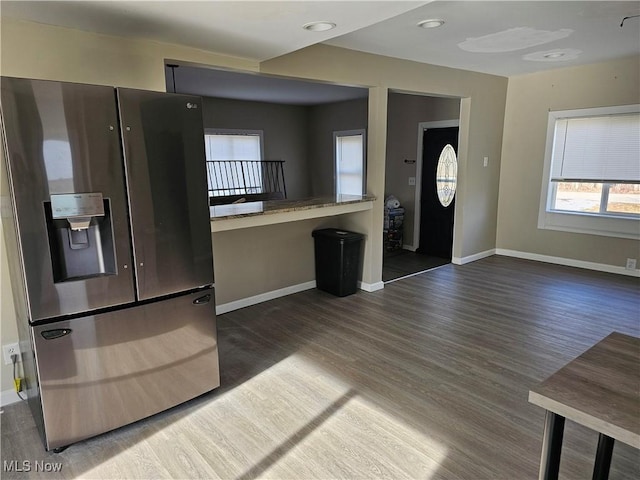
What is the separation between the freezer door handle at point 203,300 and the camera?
7.59ft

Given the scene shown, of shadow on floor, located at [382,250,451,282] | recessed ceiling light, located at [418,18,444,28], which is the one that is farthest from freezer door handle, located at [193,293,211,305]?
shadow on floor, located at [382,250,451,282]

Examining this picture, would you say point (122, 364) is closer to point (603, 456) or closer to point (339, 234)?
point (603, 456)

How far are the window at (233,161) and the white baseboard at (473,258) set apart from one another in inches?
153

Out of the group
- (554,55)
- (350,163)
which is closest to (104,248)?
(554,55)

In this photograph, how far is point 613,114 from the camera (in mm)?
4672

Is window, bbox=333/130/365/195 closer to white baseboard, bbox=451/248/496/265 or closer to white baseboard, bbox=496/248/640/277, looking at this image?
white baseboard, bbox=451/248/496/265

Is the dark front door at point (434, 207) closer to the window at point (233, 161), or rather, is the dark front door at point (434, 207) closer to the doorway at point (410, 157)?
the doorway at point (410, 157)

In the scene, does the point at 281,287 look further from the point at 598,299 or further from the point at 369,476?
the point at 598,299

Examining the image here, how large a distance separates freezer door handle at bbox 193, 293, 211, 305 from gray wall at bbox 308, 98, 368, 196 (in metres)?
5.47

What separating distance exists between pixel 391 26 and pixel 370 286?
8.23 ft

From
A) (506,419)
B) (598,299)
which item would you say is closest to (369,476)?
(506,419)

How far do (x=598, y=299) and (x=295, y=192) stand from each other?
551 centimetres

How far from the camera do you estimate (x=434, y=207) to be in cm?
608
